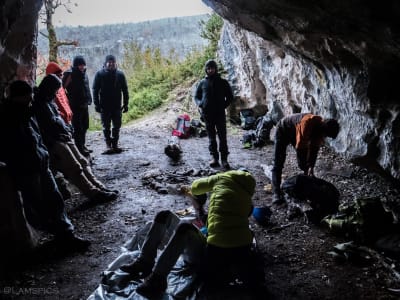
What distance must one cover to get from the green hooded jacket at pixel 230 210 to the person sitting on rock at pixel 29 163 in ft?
6.60

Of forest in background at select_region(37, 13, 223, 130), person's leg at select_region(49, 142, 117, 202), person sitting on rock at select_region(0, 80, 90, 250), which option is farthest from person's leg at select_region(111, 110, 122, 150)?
forest in background at select_region(37, 13, 223, 130)

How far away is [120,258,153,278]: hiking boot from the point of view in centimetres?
360

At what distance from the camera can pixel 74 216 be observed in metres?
5.58

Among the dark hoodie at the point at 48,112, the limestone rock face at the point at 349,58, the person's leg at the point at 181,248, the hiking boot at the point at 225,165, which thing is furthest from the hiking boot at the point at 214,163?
the person's leg at the point at 181,248

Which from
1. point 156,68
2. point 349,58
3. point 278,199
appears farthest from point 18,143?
point 156,68

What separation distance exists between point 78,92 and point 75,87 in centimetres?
11

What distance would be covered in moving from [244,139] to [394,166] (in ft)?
17.4

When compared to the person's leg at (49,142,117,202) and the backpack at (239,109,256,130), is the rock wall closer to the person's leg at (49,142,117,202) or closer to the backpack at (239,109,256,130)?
the person's leg at (49,142,117,202)

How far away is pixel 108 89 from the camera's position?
8484 mm

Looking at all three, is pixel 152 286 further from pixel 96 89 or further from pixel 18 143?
pixel 96 89

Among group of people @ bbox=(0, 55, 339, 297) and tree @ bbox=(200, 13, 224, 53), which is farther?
tree @ bbox=(200, 13, 224, 53)

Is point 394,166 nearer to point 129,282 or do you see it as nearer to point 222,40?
point 129,282

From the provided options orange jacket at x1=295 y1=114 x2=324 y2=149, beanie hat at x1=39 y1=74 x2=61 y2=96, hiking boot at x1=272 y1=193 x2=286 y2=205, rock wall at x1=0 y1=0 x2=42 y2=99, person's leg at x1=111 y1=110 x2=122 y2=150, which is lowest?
hiking boot at x1=272 y1=193 x2=286 y2=205

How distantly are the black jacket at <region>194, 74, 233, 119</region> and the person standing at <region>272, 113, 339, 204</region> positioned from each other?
207 centimetres
